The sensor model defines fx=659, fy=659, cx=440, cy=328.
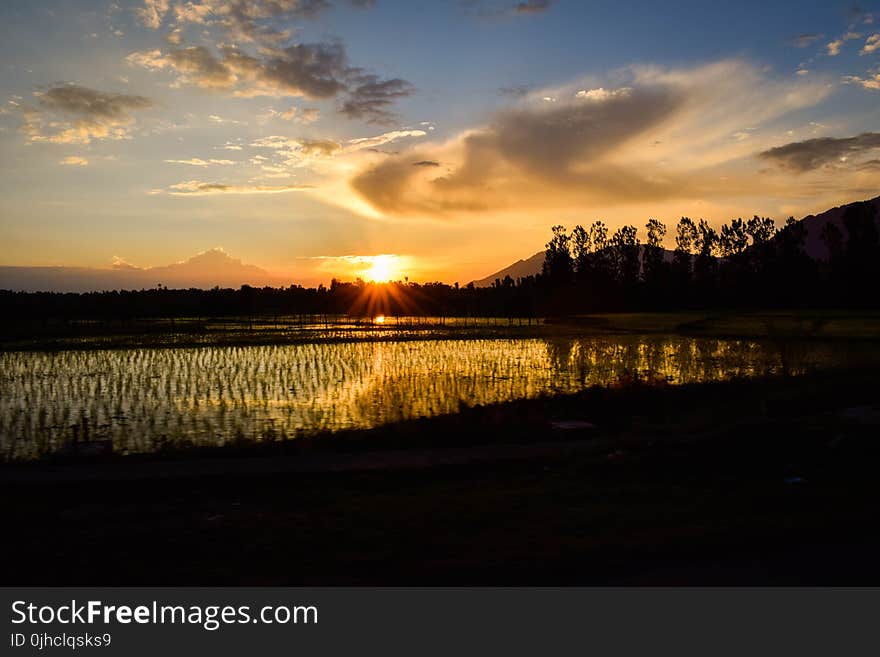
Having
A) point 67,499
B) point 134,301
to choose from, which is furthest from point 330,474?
point 134,301

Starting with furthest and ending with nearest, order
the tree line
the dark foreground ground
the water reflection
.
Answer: the tree line < the water reflection < the dark foreground ground

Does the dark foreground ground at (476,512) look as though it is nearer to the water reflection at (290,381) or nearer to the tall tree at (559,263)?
the water reflection at (290,381)

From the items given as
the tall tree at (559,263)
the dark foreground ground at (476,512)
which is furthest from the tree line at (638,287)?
the dark foreground ground at (476,512)

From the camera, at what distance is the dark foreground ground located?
22.1 ft

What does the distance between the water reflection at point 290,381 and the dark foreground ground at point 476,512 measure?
478 centimetres

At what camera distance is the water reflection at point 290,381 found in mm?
17891

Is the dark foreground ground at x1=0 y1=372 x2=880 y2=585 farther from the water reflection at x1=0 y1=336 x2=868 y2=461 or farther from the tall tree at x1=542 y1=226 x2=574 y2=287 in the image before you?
the tall tree at x1=542 y1=226 x2=574 y2=287

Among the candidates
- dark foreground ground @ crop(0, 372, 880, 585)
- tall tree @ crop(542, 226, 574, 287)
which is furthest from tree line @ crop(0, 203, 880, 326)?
dark foreground ground @ crop(0, 372, 880, 585)

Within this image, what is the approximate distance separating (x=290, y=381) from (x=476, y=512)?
19593mm

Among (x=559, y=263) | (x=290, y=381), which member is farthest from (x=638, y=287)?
(x=290, y=381)

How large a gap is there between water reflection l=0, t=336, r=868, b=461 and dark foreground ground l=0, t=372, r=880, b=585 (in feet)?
15.7
